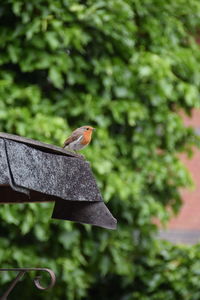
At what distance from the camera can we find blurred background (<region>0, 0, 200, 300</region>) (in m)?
4.61

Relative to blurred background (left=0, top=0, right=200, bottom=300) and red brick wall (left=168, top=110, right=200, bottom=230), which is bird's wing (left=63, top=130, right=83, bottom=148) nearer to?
blurred background (left=0, top=0, right=200, bottom=300)

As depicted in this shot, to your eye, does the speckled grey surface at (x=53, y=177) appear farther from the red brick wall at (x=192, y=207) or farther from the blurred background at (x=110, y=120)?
the red brick wall at (x=192, y=207)

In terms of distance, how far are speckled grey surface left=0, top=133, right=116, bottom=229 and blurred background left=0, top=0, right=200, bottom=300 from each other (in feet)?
6.99

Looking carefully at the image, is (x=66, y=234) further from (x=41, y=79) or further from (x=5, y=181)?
(x=5, y=181)

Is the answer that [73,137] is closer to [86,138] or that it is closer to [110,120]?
[86,138]

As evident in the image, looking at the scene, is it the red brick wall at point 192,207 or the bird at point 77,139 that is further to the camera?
the red brick wall at point 192,207

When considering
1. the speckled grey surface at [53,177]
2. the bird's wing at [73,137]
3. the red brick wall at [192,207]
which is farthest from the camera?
the red brick wall at [192,207]

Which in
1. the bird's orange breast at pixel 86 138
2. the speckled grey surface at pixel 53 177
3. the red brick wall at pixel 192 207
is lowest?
the red brick wall at pixel 192 207

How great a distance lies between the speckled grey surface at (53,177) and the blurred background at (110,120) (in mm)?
2130

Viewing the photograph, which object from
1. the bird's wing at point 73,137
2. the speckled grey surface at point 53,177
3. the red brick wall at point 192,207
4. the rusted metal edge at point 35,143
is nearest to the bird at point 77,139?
the bird's wing at point 73,137

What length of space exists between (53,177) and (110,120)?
10.1 feet

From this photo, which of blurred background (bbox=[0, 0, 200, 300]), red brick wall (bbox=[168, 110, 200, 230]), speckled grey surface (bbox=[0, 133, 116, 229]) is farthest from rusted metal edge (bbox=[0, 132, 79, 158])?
red brick wall (bbox=[168, 110, 200, 230])

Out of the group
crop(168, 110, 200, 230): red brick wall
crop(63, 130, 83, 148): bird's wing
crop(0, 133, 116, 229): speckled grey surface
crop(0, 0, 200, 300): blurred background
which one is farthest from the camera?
crop(168, 110, 200, 230): red brick wall

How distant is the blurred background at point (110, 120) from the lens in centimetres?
461
